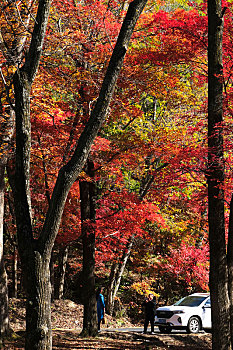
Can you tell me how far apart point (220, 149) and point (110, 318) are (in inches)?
558

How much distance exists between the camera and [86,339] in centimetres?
1197

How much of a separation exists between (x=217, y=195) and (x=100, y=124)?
4.01 metres

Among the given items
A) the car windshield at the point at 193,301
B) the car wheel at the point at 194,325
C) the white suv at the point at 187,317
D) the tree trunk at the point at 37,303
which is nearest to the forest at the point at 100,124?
the tree trunk at the point at 37,303

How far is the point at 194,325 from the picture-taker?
15.4 metres

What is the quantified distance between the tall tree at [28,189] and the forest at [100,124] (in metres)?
0.01

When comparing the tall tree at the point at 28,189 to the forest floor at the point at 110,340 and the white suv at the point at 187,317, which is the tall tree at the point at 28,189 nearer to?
the forest floor at the point at 110,340

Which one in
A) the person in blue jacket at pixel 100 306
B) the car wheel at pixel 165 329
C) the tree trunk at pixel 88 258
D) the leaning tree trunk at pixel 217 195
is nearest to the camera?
the leaning tree trunk at pixel 217 195

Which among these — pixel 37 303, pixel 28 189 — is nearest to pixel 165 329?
pixel 37 303

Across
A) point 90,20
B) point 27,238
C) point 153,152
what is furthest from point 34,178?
point 27,238

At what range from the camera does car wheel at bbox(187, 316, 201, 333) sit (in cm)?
1527

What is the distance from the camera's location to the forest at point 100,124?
18.1 ft

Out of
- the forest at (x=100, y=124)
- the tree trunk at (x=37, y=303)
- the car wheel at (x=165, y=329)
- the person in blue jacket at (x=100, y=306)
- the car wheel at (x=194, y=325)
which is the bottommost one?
the car wheel at (x=165, y=329)

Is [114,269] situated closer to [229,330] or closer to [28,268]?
[229,330]

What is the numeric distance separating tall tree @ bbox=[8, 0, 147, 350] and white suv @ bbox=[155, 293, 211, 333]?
1100cm
